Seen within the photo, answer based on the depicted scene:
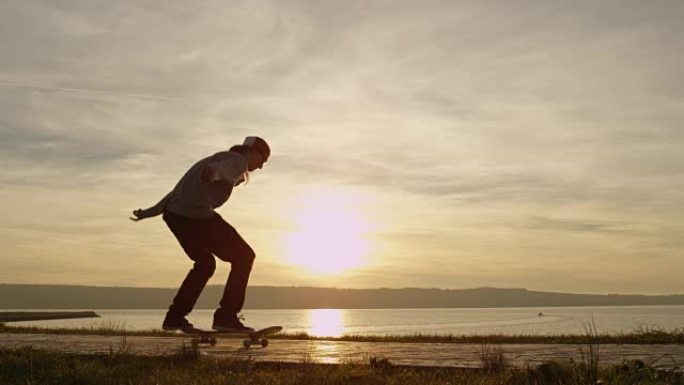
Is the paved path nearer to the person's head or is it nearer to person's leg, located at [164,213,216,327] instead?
person's leg, located at [164,213,216,327]

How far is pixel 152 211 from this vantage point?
10305 mm

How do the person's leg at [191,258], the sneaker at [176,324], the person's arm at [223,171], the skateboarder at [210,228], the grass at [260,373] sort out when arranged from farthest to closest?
the sneaker at [176,324] < the person's leg at [191,258] < the skateboarder at [210,228] < the person's arm at [223,171] < the grass at [260,373]

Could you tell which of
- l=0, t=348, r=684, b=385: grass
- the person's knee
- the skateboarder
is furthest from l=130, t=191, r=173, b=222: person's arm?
l=0, t=348, r=684, b=385: grass

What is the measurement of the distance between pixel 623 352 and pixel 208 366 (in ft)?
16.2

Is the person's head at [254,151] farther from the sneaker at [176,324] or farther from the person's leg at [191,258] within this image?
the sneaker at [176,324]

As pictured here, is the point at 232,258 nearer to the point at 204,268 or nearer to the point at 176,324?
the point at 204,268

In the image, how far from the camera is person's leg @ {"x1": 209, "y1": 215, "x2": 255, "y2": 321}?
10.2m

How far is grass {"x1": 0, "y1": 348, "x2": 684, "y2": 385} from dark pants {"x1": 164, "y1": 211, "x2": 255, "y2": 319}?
1206 mm

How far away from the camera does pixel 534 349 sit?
33.3ft

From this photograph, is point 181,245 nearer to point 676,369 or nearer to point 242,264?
point 242,264

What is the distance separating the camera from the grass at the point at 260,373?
6.68 metres

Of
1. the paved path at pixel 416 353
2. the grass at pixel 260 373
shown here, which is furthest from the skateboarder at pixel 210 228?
the grass at pixel 260 373

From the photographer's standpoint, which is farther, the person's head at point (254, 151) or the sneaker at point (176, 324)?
the sneaker at point (176, 324)

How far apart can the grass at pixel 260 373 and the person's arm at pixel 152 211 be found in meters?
1.84
